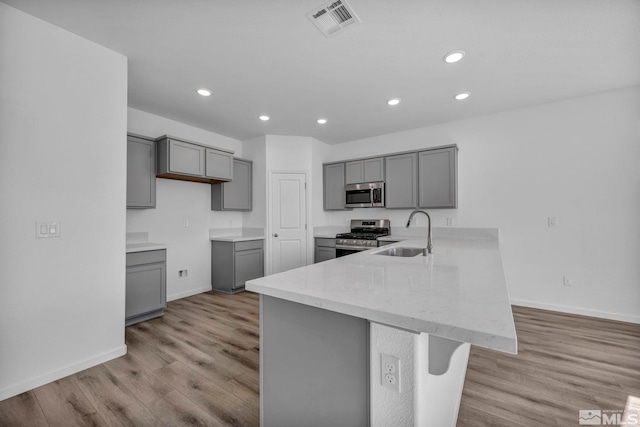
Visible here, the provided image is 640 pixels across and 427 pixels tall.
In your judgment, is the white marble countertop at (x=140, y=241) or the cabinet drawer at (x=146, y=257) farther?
the white marble countertop at (x=140, y=241)

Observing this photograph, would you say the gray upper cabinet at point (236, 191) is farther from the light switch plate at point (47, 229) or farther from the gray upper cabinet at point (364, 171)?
the light switch plate at point (47, 229)

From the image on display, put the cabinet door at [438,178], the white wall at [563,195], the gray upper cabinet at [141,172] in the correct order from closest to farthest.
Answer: the white wall at [563,195] < the gray upper cabinet at [141,172] < the cabinet door at [438,178]

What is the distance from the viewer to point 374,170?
429 cm

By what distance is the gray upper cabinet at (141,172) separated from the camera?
3.04 meters

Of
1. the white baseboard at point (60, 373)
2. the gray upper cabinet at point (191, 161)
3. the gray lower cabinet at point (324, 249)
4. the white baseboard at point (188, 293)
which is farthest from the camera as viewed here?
the gray lower cabinet at point (324, 249)

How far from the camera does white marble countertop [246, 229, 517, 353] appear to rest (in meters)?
0.71

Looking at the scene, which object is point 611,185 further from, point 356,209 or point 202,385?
point 202,385

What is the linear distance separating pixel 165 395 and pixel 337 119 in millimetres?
3545

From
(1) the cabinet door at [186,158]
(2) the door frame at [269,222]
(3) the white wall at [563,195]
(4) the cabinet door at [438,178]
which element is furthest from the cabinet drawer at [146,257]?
(3) the white wall at [563,195]

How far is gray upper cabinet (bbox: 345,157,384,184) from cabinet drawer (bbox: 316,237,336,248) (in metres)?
1.06

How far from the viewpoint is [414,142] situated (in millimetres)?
4207

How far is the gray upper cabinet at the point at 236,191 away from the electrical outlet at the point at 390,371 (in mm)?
3752

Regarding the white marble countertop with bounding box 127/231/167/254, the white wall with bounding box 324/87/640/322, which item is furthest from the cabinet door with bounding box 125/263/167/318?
the white wall with bounding box 324/87/640/322

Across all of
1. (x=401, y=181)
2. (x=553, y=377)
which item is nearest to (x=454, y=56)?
(x=401, y=181)
